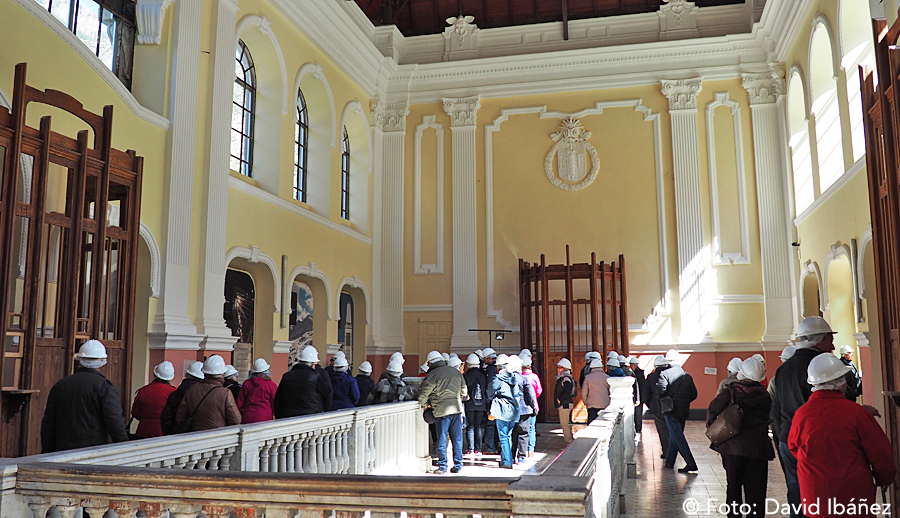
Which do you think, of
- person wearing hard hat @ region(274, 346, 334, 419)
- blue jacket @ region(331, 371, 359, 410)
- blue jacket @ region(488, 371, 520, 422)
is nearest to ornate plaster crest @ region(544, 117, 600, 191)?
blue jacket @ region(488, 371, 520, 422)

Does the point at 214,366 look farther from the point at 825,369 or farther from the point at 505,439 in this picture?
the point at 825,369

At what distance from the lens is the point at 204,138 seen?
454 inches

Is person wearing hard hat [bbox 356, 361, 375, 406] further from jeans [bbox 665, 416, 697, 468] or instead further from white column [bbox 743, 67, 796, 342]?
white column [bbox 743, 67, 796, 342]

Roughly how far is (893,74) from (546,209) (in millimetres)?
11998

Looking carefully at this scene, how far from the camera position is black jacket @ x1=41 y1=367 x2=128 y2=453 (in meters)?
5.45

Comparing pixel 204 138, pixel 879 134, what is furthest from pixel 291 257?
pixel 879 134

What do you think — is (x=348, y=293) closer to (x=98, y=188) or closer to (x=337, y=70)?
(x=337, y=70)

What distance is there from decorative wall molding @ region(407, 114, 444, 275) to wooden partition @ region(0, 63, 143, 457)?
36.8 ft

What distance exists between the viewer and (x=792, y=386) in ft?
17.4

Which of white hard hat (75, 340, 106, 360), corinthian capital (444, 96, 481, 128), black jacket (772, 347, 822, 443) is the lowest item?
black jacket (772, 347, 822, 443)

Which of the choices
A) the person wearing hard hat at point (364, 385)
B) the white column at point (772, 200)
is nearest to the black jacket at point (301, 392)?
the person wearing hard hat at point (364, 385)

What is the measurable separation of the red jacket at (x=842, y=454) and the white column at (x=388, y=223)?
14809mm

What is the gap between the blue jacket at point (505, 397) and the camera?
10.0 meters

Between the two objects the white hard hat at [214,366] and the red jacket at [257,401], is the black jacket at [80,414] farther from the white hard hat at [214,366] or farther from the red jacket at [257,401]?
the red jacket at [257,401]
